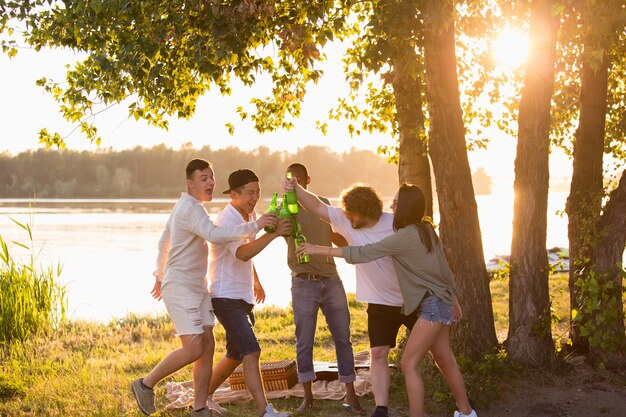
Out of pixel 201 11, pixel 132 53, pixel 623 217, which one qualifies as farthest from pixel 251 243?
pixel 623 217

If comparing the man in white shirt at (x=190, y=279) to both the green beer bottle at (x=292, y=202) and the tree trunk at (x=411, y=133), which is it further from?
the tree trunk at (x=411, y=133)

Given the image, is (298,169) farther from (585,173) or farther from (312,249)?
(585,173)

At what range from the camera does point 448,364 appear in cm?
620

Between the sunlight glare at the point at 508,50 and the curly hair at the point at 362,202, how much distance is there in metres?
5.42

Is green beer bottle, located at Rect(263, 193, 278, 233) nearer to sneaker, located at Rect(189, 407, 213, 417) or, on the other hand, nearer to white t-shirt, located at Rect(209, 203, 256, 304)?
white t-shirt, located at Rect(209, 203, 256, 304)

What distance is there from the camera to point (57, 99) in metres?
9.38

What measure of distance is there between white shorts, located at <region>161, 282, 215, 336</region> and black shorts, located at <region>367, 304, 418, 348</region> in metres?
1.38

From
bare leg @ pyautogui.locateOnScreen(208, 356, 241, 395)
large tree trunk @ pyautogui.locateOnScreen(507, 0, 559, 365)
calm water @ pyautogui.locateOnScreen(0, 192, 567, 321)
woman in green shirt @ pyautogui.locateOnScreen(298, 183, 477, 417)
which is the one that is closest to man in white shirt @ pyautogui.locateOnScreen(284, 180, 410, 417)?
woman in green shirt @ pyautogui.locateOnScreen(298, 183, 477, 417)

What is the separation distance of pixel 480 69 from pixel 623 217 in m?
5.03

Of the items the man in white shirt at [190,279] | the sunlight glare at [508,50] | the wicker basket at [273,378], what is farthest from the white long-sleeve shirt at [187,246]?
the sunlight glare at [508,50]

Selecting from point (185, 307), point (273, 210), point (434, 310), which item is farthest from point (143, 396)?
point (434, 310)

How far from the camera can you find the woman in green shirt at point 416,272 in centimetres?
595

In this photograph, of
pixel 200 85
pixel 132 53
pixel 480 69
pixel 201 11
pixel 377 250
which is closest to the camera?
pixel 377 250

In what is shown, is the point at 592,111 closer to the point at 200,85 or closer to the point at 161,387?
the point at 200,85
